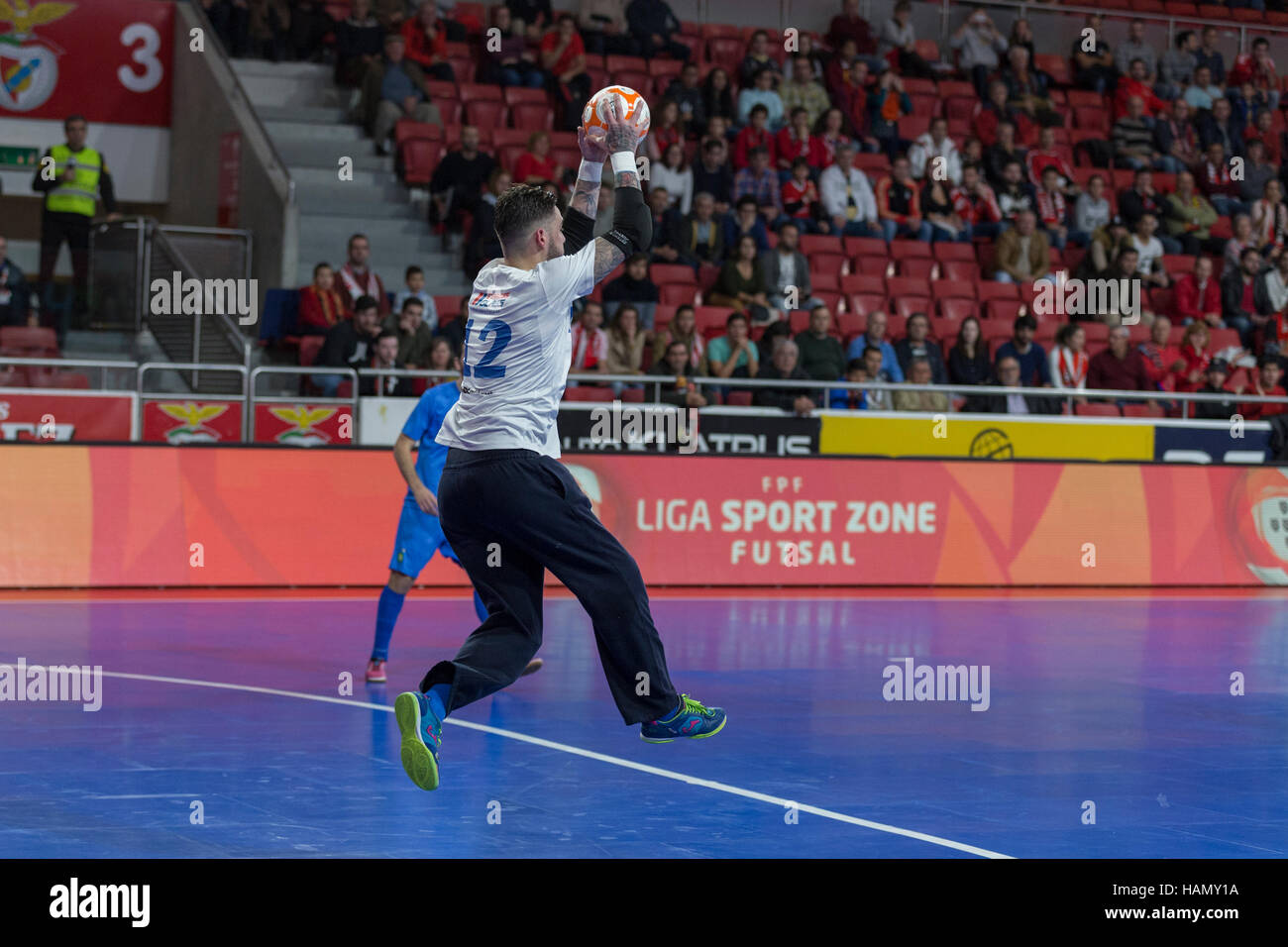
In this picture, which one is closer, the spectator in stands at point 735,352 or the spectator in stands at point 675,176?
the spectator in stands at point 735,352

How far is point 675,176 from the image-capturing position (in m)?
20.8

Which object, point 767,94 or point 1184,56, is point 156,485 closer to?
point 767,94

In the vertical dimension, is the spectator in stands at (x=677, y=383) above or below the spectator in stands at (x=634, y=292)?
below

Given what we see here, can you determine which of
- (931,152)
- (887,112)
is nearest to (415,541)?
(931,152)

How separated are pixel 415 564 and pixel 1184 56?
837 inches

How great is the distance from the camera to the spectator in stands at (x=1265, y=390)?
20.4 meters

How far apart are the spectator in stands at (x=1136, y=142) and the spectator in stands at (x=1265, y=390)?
5.58 metres

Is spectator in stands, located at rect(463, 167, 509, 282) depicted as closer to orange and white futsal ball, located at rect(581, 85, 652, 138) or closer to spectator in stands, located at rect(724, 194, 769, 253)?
spectator in stands, located at rect(724, 194, 769, 253)

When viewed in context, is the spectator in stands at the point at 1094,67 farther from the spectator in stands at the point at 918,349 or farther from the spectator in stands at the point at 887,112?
the spectator in stands at the point at 918,349

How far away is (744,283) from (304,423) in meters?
5.96

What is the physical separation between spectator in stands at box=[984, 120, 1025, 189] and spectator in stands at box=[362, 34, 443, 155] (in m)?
8.05

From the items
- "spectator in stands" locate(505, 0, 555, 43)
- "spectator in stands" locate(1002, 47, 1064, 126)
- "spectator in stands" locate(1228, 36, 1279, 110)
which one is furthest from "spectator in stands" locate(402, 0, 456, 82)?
"spectator in stands" locate(1228, 36, 1279, 110)

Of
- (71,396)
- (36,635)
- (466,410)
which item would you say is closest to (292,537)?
(71,396)

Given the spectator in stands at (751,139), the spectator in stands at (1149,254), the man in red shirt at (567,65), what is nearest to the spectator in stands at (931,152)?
the spectator in stands at (751,139)
